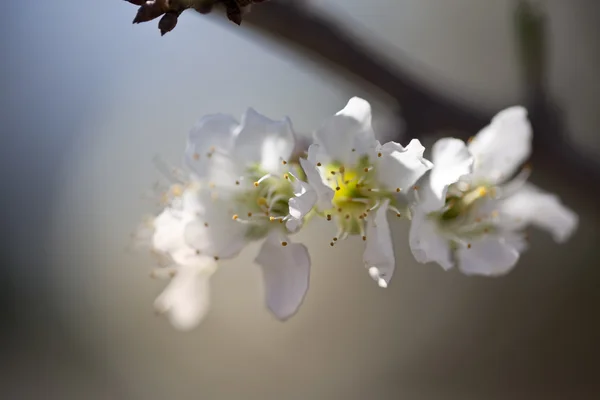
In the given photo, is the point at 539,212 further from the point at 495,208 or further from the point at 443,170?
the point at 443,170

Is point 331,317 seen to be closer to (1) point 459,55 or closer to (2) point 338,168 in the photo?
(1) point 459,55

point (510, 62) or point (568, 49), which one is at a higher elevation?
point (568, 49)

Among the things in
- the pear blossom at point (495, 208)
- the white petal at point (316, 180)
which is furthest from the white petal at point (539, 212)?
the white petal at point (316, 180)

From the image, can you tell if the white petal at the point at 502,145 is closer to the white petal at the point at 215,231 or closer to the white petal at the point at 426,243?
the white petal at the point at 426,243

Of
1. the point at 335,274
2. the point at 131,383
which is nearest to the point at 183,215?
the point at 335,274

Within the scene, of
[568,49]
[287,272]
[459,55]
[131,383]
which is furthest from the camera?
[131,383]

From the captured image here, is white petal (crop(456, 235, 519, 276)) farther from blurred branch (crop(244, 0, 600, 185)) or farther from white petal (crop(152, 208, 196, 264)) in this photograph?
white petal (crop(152, 208, 196, 264))

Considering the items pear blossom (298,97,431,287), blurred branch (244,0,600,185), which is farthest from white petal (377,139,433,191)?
blurred branch (244,0,600,185)
